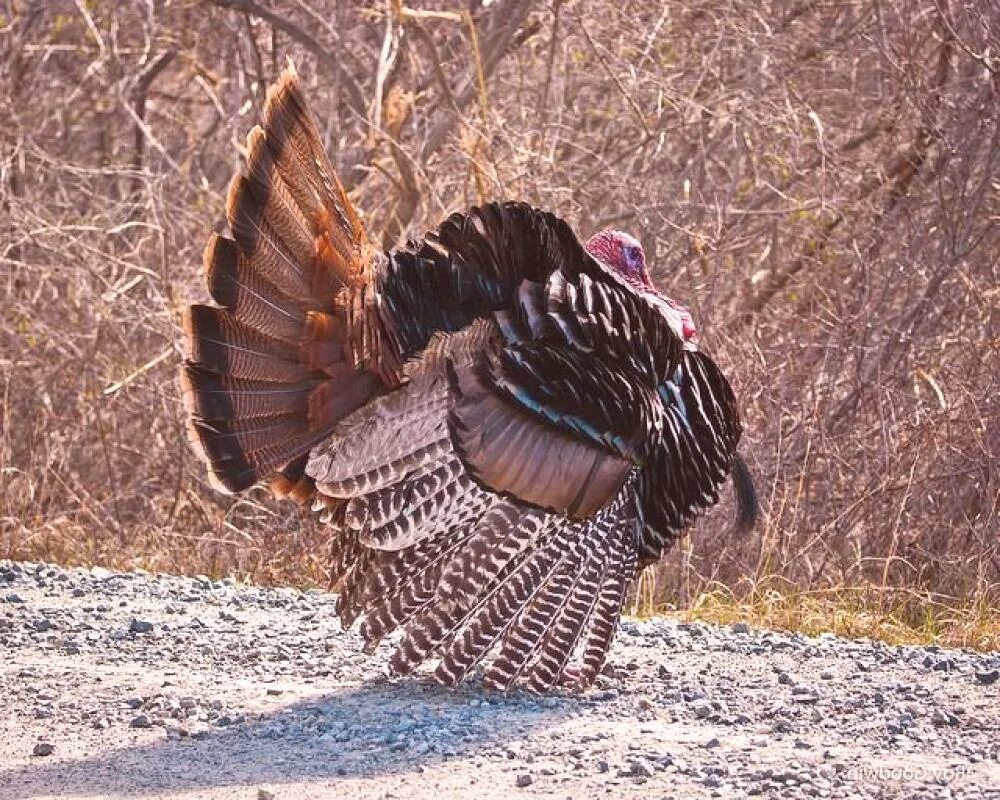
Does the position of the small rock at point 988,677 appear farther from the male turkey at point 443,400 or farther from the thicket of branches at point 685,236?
the thicket of branches at point 685,236

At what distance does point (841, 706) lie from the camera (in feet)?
15.4

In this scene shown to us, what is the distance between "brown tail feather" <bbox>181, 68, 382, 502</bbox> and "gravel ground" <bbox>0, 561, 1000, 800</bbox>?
0.67 metres

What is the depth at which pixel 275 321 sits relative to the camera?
4.86m

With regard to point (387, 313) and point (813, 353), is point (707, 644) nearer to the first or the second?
point (387, 313)

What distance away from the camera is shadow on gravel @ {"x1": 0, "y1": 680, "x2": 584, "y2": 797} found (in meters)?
4.13

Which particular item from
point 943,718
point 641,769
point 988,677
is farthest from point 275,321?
point 988,677

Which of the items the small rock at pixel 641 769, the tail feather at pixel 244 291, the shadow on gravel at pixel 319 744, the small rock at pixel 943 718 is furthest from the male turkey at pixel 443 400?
the small rock at pixel 943 718

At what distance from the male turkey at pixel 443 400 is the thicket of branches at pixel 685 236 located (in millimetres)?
2204

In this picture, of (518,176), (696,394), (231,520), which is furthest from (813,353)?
(696,394)

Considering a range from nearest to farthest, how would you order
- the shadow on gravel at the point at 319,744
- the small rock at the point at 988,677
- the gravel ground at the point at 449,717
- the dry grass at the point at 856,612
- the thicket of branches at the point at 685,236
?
the gravel ground at the point at 449,717, the shadow on gravel at the point at 319,744, the small rock at the point at 988,677, the dry grass at the point at 856,612, the thicket of branches at the point at 685,236

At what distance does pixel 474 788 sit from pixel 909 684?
1.50 m

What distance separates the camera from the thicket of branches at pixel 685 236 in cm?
761

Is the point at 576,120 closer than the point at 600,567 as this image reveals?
No

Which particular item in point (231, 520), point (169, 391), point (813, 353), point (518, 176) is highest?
point (518, 176)
